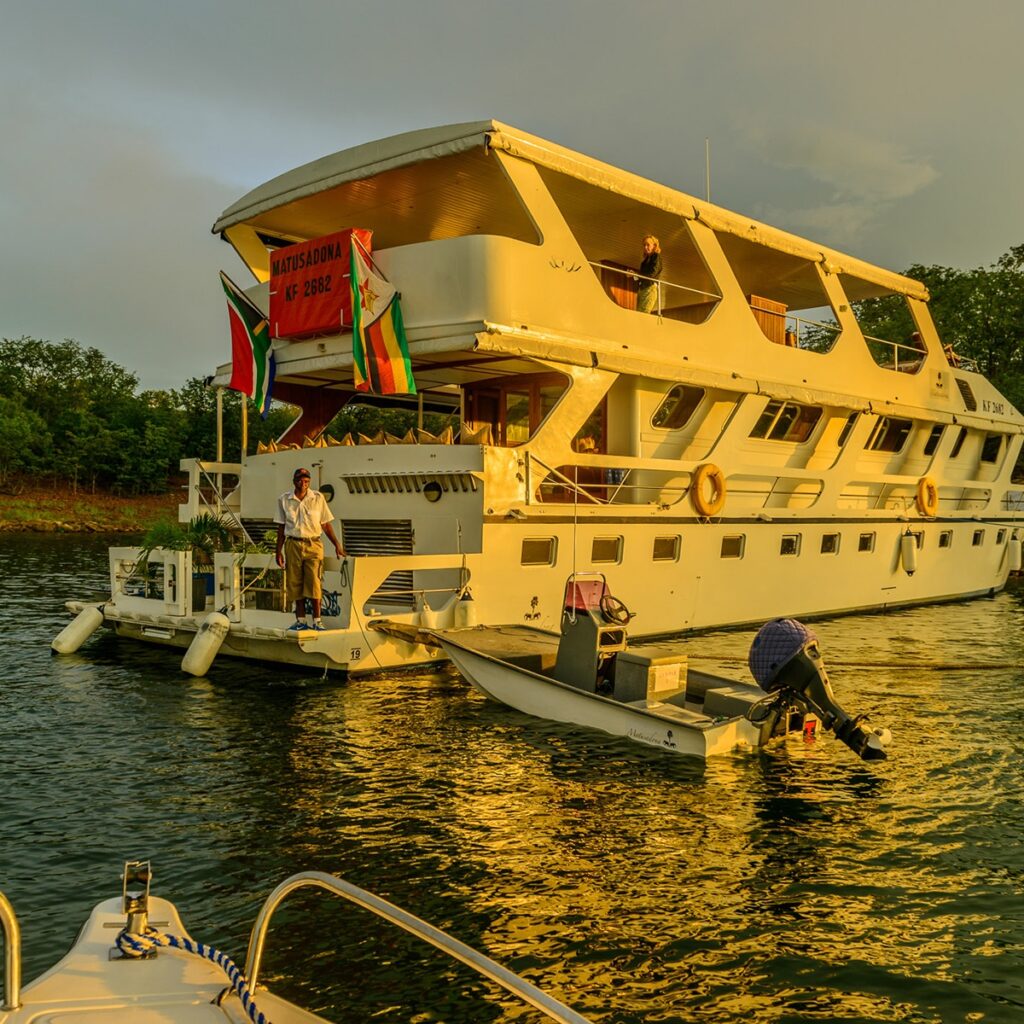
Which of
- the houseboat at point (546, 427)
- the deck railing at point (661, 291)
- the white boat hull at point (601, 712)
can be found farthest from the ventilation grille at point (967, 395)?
the white boat hull at point (601, 712)

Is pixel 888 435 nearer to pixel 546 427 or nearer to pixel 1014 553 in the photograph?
pixel 1014 553

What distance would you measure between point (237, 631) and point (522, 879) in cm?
722

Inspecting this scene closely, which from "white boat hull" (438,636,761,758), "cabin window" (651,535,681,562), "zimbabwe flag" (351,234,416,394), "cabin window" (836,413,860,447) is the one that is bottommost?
"white boat hull" (438,636,761,758)

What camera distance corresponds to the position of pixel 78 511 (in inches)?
2312

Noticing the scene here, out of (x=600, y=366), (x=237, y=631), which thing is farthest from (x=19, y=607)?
(x=600, y=366)

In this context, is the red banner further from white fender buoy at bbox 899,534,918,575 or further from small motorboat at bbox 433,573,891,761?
white fender buoy at bbox 899,534,918,575

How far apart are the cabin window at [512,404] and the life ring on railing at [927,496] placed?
10020 millimetres

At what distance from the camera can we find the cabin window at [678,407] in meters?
17.0

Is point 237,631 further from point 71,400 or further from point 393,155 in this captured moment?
point 71,400

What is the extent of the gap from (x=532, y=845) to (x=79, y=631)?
401 inches

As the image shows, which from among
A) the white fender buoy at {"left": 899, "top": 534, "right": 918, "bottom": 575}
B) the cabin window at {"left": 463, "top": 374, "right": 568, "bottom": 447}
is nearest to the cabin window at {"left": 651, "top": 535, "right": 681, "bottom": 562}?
the cabin window at {"left": 463, "top": 374, "right": 568, "bottom": 447}

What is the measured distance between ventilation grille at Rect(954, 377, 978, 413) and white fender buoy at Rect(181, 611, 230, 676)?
66.2 ft

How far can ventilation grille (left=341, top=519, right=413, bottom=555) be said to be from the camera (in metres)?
14.8

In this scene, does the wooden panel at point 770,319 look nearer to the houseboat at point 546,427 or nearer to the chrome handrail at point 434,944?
the houseboat at point 546,427
